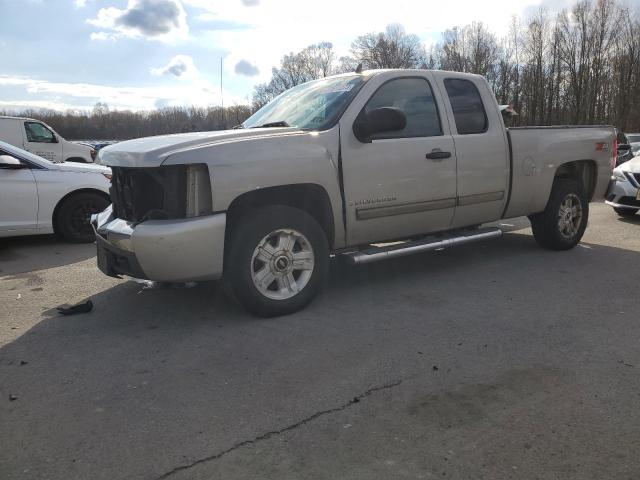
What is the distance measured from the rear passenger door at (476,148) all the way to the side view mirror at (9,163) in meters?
5.41

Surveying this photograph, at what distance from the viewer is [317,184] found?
14.7ft

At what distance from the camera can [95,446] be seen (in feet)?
8.56

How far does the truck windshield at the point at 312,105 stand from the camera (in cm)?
479

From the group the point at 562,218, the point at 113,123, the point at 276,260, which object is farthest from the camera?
the point at 113,123

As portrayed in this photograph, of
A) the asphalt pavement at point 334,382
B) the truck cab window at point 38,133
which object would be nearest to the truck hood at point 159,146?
the asphalt pavement at point 334,382

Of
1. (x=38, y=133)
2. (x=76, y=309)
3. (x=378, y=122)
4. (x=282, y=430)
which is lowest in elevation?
(x=282, y=430)

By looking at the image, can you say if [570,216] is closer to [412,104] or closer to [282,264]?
[412,104]

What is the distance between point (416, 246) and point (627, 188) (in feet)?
18.3

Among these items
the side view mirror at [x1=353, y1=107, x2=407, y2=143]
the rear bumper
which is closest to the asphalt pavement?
the side view mirror at [x1=353, y1=107, x2=407, y2=143]

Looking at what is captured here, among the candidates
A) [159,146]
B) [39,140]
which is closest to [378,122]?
[159,146]

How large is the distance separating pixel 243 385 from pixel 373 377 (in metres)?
0.77

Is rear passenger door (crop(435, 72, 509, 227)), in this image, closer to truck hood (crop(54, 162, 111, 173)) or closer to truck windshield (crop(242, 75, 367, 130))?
truck windshield (crop(242, 75, 367, 130))

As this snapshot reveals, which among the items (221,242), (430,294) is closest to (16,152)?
(221,242)

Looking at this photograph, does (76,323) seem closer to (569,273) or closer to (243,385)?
(243,385)
